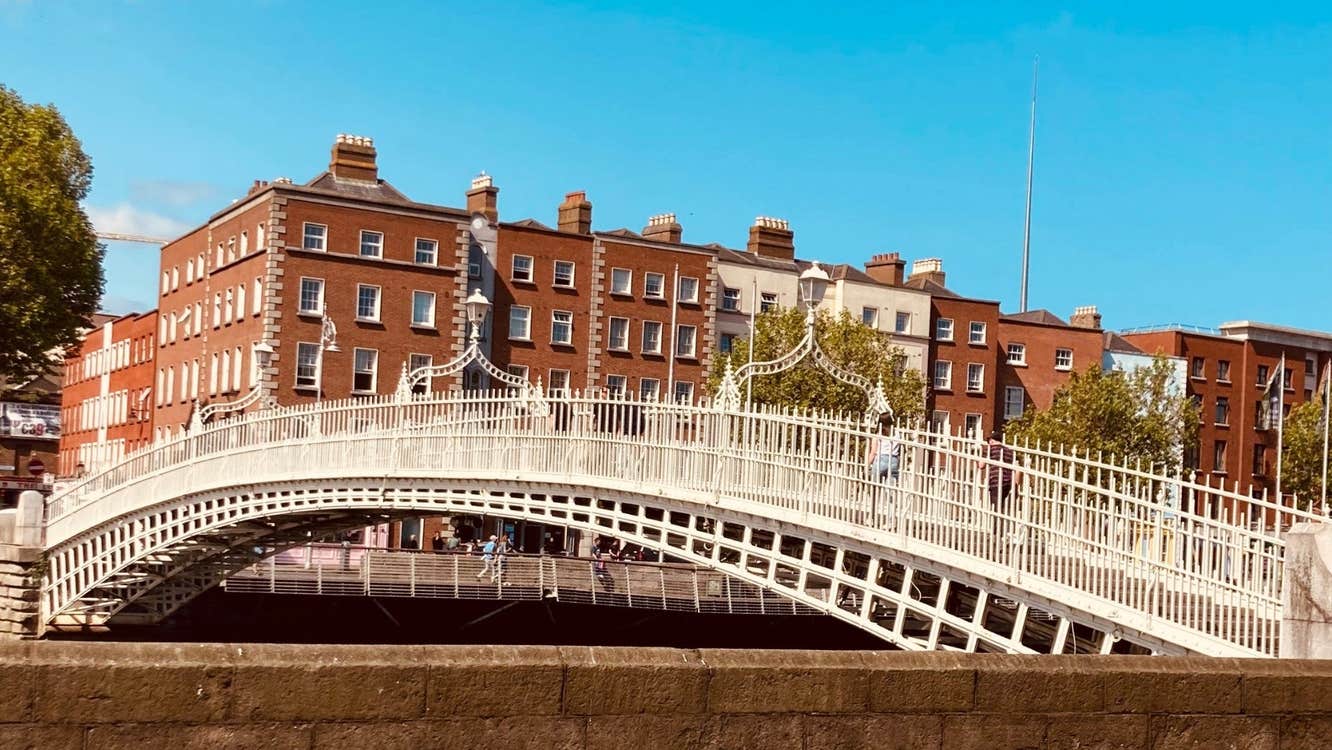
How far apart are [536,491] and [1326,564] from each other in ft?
47.6

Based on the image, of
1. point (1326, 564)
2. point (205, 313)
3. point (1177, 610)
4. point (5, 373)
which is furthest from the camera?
point (205, 313)

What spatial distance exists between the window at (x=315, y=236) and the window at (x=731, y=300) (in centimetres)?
1595

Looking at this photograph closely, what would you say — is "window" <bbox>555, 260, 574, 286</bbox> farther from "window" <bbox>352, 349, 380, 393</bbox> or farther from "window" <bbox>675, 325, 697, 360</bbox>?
"window" <bbox>352, 349, 380, 393</bbox>

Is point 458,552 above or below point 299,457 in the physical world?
below

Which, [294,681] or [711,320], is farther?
[711,320]

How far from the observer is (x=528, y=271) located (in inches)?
2498

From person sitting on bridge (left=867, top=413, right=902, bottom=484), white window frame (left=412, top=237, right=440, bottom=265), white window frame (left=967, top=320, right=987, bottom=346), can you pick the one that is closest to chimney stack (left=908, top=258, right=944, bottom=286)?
white window frame (left=967, top=320, right=987, bottom=346)

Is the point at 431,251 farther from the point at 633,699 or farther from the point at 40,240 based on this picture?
the point at 633,699

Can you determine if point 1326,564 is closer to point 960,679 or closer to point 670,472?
point 960,679

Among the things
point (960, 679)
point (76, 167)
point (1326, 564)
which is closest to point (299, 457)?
point (1326, 564)

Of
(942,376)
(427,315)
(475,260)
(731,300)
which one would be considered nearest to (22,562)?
(427,315)

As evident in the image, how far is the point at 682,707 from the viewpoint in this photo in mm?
7504

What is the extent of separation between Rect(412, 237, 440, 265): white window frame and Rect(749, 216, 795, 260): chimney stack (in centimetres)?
1560

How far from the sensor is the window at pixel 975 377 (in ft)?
244
